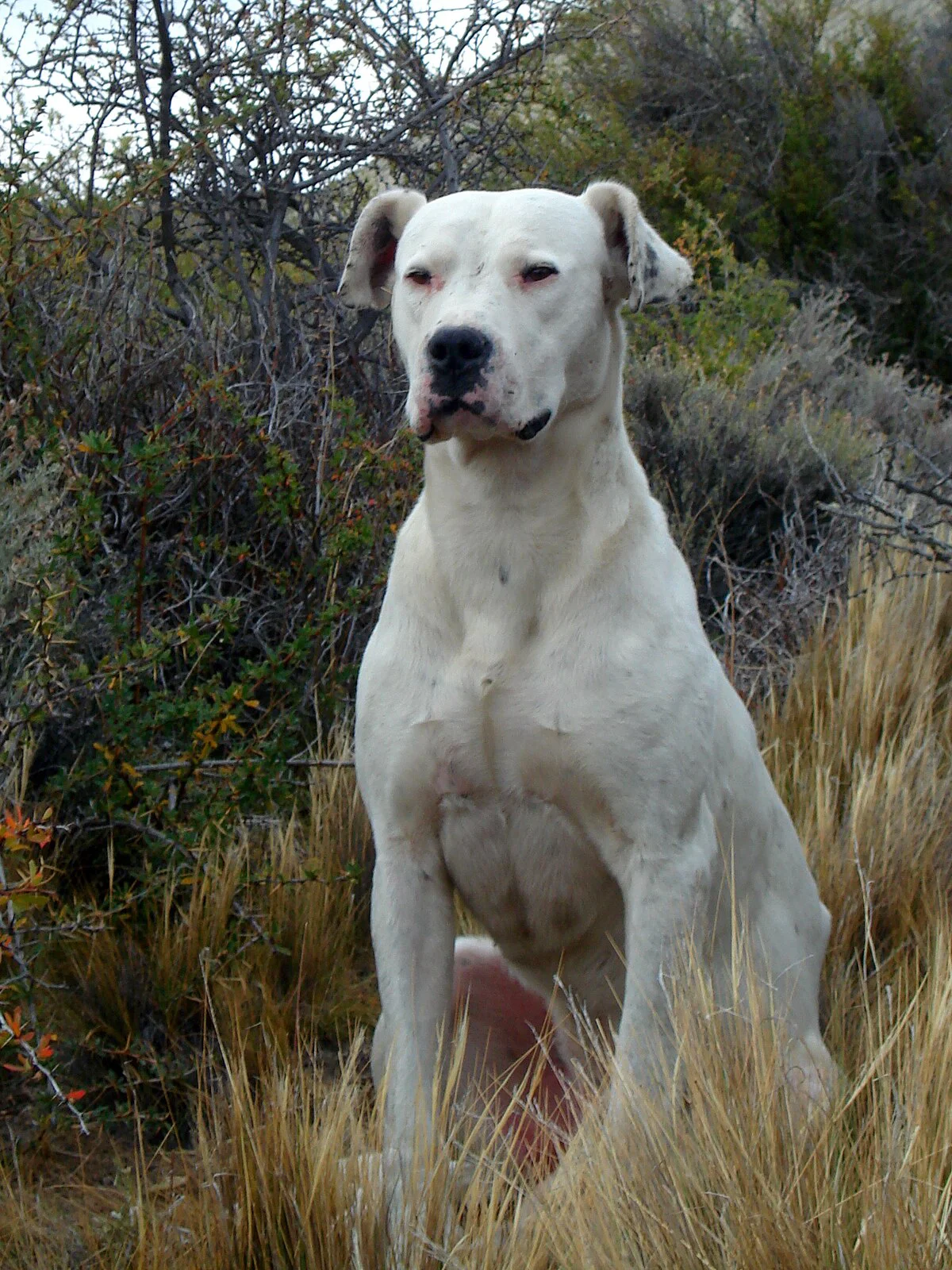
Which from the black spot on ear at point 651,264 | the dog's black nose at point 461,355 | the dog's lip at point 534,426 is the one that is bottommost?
the dog's lip at point 534,426

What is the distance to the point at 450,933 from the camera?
300 cm

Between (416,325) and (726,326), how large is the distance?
5755 mm

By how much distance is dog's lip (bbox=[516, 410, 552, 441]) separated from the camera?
273cm

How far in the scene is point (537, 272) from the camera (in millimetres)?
2826

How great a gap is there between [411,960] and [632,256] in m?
1.40

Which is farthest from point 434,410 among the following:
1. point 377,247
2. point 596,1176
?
point 596,1176

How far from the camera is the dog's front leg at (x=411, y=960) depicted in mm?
2883

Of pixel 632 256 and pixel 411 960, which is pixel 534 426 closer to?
pixel 632 256

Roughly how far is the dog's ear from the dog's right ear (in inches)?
15.6

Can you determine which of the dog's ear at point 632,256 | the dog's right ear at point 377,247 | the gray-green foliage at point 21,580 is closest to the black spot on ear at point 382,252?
the dog's right ear at point 377,247

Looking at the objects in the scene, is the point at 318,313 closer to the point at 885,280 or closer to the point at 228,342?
the point at 228,342

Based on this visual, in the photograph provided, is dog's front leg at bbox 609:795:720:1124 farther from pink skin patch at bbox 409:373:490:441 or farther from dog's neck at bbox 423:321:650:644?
pink skin patch at bbox 409:373:490:441

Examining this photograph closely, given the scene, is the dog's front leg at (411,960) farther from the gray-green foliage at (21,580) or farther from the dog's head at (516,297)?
the gray-green foliage at (21,580)

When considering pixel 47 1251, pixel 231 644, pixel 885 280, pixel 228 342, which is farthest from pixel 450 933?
pixel 885 280
